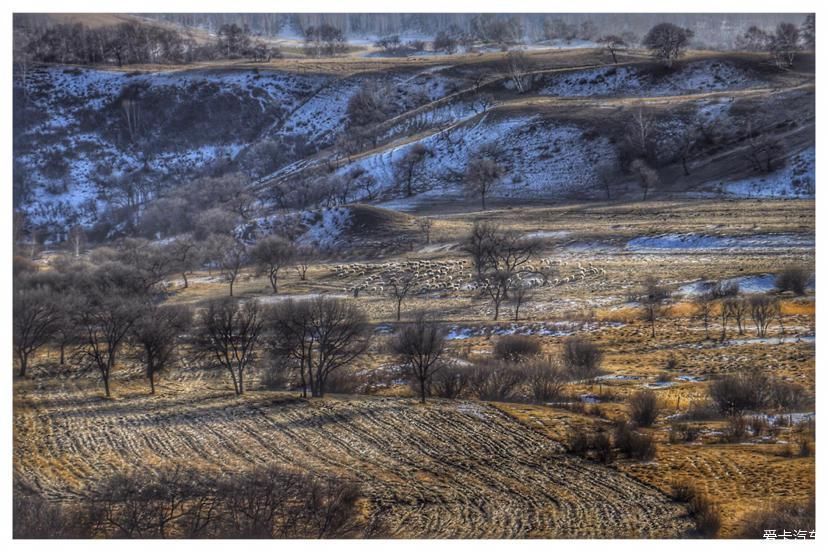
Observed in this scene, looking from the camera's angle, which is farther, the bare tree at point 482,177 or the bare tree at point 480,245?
the bare tree at point 482,177

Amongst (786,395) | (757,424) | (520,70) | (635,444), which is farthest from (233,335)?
(520,70)

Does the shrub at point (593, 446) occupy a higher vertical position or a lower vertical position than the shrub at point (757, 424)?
lower

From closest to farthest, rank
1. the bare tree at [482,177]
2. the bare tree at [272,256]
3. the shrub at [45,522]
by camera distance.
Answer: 1. the shrub at [45,522]
2. the bare tree at [272,256]
3. the bare tree at [482,177]

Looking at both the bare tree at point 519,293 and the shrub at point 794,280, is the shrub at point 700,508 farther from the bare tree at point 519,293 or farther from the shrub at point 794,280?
the shrub at point 794,280

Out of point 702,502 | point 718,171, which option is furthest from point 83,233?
point 718,171

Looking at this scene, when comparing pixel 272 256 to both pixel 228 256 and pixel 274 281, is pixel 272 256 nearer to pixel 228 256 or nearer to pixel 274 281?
pixel 274 281

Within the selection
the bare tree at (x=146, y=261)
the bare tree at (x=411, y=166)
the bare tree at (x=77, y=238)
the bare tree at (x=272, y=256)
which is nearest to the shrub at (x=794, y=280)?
the bare tree at (x=272, y=256)

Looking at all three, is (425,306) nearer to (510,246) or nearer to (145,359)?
(510,246)

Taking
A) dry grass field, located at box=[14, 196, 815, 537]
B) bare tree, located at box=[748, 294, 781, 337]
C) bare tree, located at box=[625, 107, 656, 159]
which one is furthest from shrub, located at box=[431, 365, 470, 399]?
bare tree, located at box=[625, 107, 656, 159]
